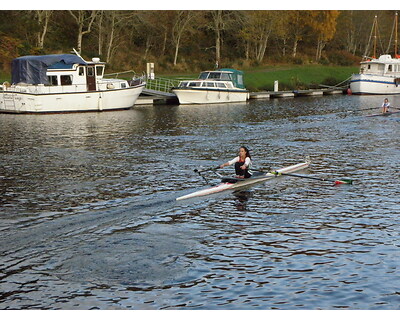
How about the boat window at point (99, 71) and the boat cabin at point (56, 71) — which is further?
the boat window at point (99, 71)

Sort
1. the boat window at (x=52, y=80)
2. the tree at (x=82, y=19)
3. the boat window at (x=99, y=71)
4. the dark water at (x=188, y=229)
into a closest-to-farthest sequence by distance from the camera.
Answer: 1. the dark water at (x=188, y=229)
2. the boat window at (x=52, y=80)
3. the boat window at (x=99, y=71)
4. the tree at (x=82, y=19)

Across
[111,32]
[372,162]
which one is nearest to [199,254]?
[372,162]

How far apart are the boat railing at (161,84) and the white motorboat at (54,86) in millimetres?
11109

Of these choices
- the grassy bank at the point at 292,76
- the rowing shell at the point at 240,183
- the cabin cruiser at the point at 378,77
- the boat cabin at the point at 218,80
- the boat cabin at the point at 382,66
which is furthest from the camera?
the boat cabin at the point at 382,66

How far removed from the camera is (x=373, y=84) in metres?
72.4

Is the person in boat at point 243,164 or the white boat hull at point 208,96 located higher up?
the white boat hull at point 208,96

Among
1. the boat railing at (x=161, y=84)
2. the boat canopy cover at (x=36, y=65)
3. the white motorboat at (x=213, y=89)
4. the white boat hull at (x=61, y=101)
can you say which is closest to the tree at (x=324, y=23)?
the white motorboat at (x=213, y=89)

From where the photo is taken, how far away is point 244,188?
22.2m

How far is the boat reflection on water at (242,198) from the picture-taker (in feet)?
63.8

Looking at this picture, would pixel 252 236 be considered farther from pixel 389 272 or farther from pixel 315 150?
pixel 315 150

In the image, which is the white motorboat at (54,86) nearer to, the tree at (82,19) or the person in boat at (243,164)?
the tree at (82,19)

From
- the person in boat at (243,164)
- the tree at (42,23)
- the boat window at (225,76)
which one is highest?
the tree at (42,23)

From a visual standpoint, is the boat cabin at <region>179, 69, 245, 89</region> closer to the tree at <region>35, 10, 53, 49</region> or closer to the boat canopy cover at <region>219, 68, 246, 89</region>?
the boat canopy cover at <region>219, 68, 246, 89</region>

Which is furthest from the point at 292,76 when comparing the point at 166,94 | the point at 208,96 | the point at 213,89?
the point at 166,94
